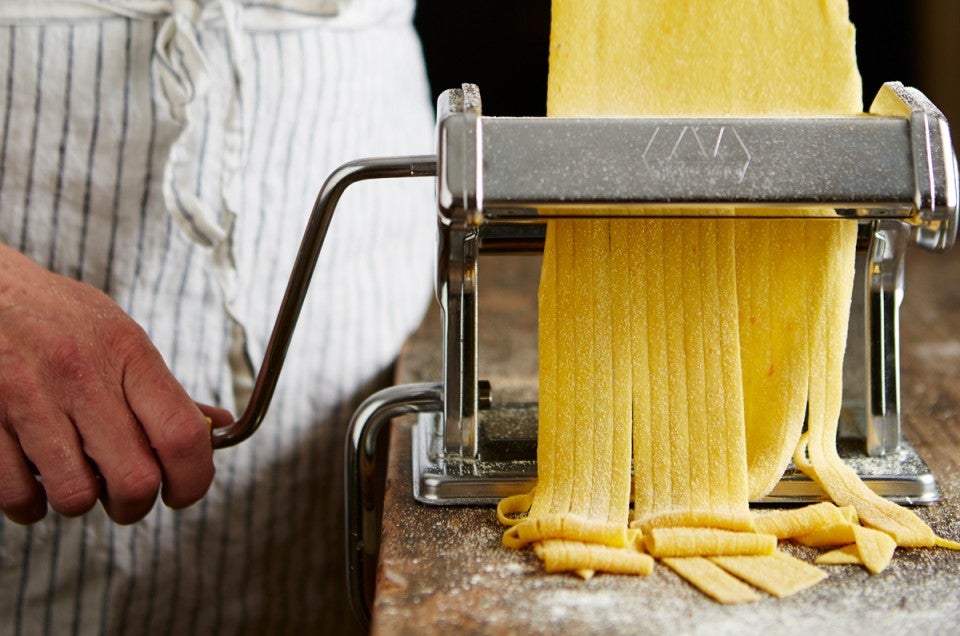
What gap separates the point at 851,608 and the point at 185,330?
0.67 metres

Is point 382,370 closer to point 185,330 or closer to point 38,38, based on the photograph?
point 185,330

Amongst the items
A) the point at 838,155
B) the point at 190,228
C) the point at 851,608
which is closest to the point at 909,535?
the point at 851,608

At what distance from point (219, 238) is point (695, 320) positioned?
428 millimetres

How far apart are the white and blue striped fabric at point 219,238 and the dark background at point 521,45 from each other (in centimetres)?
178

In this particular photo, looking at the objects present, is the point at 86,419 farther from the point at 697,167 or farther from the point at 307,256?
the point at 697,167

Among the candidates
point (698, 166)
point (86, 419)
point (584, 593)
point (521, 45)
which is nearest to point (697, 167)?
point (698, 166)

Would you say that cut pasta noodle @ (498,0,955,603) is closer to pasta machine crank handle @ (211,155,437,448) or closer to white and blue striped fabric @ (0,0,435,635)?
pasta machine crank handle @ (211,155,437,448)

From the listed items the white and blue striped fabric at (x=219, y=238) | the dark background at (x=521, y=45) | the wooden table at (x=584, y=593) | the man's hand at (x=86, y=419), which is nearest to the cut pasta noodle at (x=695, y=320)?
the wooden table at (x=584, y=593)

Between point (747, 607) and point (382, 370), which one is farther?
point (382, 370)

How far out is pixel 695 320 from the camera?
69 cm

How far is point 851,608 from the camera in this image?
576 millimetres

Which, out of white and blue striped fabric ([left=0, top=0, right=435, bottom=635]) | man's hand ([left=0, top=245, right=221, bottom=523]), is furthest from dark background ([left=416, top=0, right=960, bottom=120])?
man's hand ([left=0, top=245, right=221, bottom=523])

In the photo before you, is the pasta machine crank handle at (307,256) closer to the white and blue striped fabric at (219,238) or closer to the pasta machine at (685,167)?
the pasta machine at (685,167)

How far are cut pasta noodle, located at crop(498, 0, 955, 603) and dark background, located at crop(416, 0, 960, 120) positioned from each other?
7.06ft
